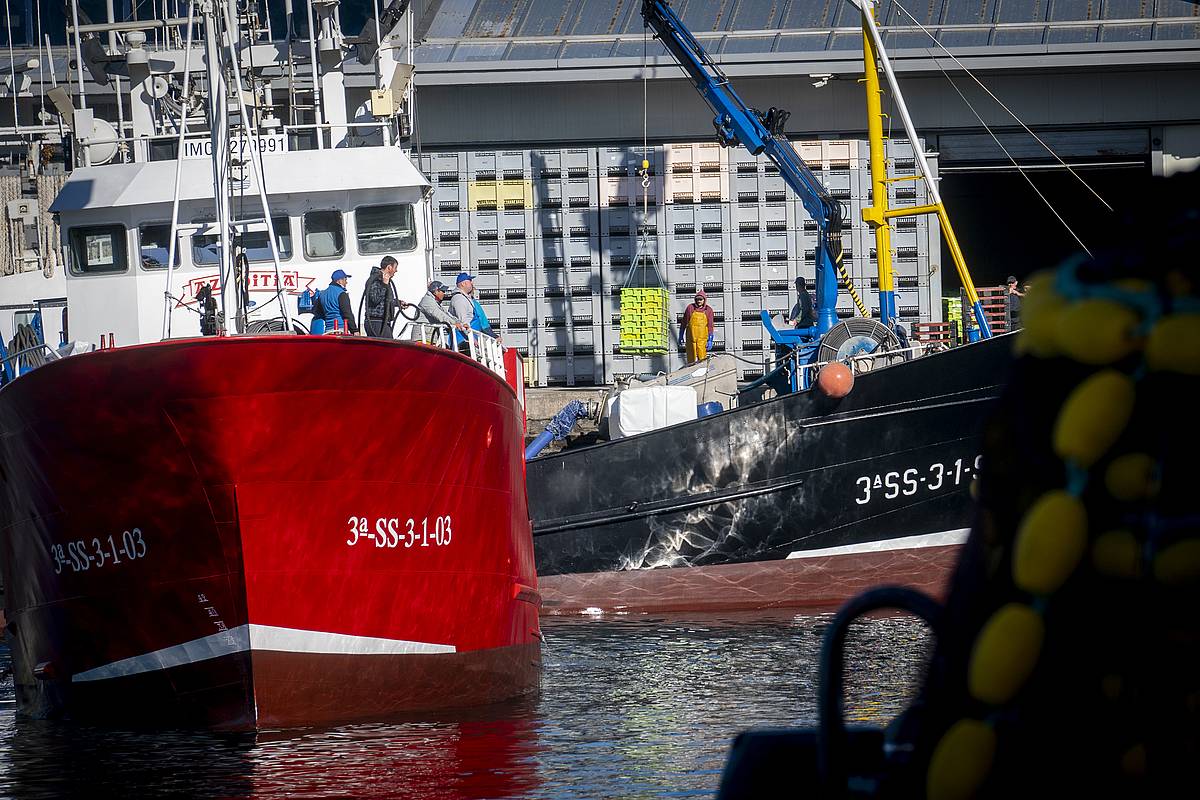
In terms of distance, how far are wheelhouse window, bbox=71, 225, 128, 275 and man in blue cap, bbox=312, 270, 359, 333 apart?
190cm

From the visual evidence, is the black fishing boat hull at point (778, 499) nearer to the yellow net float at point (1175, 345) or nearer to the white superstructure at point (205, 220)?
the white superstructure at point (205, 220)

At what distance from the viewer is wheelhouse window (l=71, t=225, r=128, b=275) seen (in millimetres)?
11430

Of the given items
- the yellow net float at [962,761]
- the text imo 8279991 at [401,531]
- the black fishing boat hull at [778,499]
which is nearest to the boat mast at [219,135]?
the text imo 8279991 at [401,531]

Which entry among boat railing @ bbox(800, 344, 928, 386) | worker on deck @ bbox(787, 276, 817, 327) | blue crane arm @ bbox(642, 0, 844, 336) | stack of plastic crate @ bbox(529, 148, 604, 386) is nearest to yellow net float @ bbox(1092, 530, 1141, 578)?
boat railing @ bbox(800, 344, 928, 386)

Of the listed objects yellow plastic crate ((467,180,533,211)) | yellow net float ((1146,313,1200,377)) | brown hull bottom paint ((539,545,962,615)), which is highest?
yellow plastic crate ((467,180,533,211))

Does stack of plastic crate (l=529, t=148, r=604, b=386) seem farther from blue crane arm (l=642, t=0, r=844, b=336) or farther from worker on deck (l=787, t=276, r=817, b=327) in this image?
worker on deck (l=787, t=276, r=817, b=327)

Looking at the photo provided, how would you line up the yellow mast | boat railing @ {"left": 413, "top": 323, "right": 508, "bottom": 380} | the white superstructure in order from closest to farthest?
boat railing @ {"left": 413, "top": 323, "right": 508, "bottom": 380} → the white superstructure → the yellow mast

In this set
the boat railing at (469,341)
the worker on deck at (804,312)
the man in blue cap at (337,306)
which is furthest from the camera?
the worker on deck at (804,312)

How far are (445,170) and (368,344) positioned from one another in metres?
14.8

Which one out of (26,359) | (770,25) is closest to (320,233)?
(26,359)

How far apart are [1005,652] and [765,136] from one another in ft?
56.4

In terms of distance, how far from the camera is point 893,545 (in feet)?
47.7

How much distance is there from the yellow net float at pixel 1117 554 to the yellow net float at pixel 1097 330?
19 cm

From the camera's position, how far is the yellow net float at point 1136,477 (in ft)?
5.32
